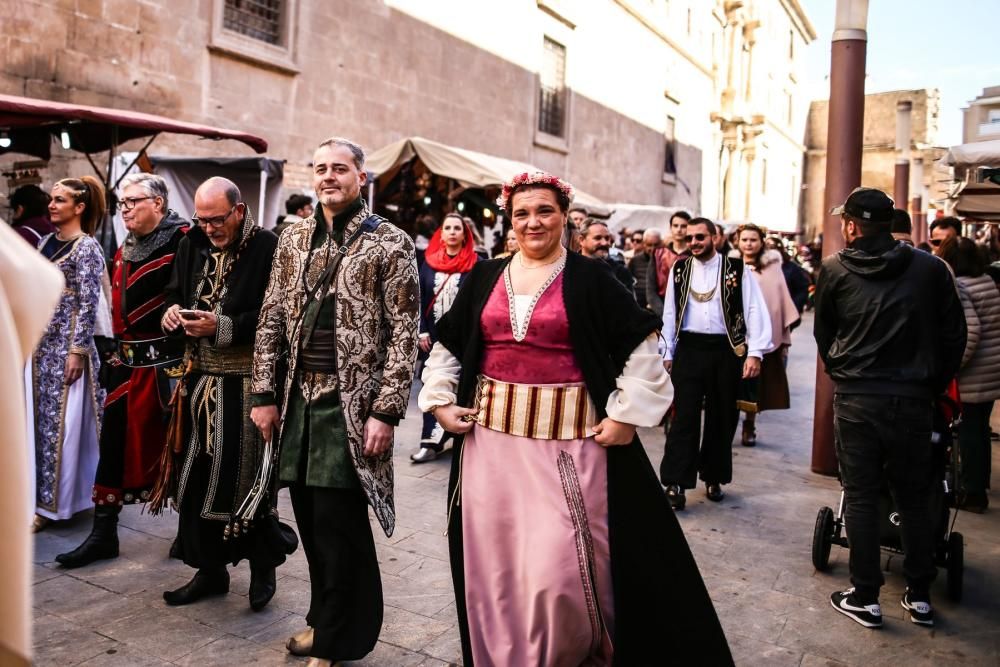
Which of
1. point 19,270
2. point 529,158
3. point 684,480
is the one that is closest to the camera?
point 19,270

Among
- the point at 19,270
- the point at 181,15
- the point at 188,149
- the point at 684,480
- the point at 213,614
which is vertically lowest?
the point at 213,614

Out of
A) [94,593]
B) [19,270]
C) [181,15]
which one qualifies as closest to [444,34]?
[181,15]

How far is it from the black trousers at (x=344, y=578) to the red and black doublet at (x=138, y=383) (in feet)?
4.74

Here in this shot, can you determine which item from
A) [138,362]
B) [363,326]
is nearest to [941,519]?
[363,326]

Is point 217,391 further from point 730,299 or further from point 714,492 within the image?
point 714,492

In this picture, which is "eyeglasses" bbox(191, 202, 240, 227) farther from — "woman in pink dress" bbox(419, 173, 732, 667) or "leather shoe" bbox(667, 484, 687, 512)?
"leather shoe" bbox(667, 484, 687, 512)

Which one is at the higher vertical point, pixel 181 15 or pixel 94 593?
pixel 181 15

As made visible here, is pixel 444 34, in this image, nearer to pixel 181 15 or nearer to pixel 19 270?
pixel 181 15

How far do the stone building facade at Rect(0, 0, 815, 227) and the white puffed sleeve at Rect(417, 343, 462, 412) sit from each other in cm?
772

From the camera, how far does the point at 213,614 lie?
3.91 meters

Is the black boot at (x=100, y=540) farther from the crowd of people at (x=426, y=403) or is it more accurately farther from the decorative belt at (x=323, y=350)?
the decorative belt at (x=323, y=350)

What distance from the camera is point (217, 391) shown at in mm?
3904

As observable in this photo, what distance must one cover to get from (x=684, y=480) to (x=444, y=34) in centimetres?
1171

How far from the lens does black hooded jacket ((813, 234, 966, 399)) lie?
3.85m
